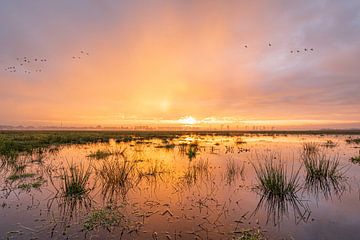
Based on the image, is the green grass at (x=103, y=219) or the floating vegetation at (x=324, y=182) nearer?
the green grass at (x=103, y=219)

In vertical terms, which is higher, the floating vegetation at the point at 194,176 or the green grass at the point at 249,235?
the floating vegetation at the point at 194,176

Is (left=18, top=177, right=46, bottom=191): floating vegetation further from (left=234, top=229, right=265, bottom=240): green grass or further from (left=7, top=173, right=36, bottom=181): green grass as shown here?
(left=234, top=229, right=265, bottom=240): green grass

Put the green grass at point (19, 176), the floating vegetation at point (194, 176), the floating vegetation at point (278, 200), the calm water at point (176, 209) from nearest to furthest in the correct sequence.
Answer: the calm water at point (176, 209) < the floating vegetation at point (278, 200) < the floating vegetation at point (194, 176) < the green grass at point (19, 176)

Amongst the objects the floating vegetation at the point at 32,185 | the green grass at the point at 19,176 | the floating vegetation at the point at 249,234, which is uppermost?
the green grass at the point at 19,176

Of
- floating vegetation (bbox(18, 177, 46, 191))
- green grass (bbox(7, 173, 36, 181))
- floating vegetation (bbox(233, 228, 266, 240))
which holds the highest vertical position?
green grass (bbox(7, 173, 36, 181))

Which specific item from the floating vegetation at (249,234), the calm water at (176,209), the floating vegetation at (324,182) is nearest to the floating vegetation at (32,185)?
the calm water at (176,209)

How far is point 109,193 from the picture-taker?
10.9 meters

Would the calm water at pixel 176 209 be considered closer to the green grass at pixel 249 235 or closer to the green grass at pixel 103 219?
the green grass at pixel 103 219

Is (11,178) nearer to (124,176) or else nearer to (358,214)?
(124,176)

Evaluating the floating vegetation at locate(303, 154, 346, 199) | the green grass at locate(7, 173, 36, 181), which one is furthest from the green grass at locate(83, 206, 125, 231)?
the floating vegetation at locate(303, 154, 346, 199)

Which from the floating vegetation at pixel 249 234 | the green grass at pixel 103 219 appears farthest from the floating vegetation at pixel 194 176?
the floating vegetation at pixel 249 234

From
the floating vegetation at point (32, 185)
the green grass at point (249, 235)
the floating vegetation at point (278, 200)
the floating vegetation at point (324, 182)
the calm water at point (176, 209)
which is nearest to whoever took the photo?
→ the green grass at point (249, 235)

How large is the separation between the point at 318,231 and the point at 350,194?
16.4 feet

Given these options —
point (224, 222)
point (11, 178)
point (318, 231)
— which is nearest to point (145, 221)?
point (224, 222)
